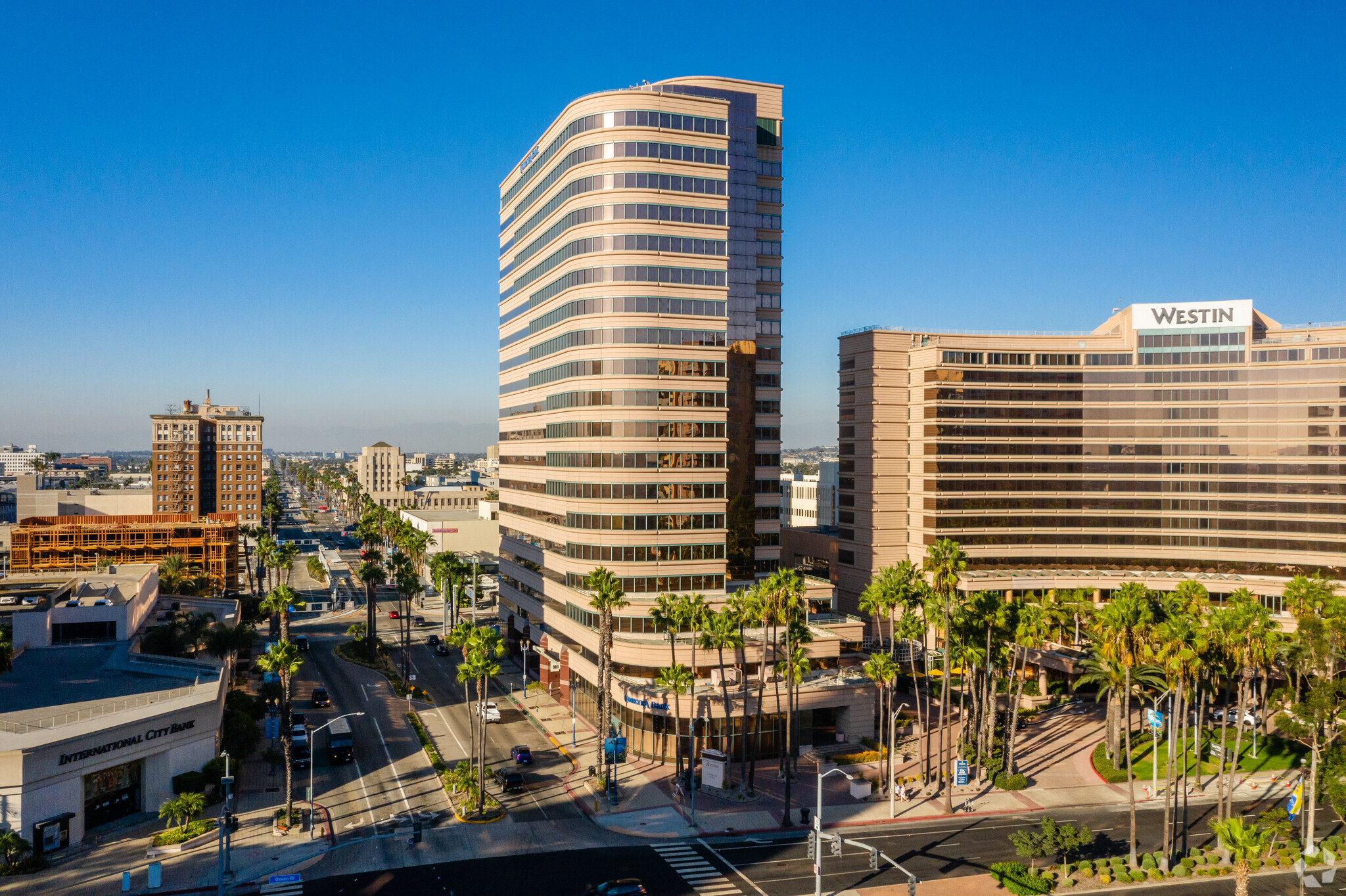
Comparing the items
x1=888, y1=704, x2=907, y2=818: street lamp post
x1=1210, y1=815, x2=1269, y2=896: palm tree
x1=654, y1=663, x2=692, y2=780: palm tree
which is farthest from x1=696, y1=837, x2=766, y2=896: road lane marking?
x1=1210, y1=815, x2=1269, y2=896: palm tree

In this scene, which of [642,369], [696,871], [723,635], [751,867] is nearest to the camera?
[696,871]

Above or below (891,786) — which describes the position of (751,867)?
below

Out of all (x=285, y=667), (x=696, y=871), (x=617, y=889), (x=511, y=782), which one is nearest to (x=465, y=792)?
(x=511, y=782)

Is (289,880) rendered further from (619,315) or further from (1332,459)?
(1332,459)

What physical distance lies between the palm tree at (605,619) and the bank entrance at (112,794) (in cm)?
3471

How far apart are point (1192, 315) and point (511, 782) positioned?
11274cm

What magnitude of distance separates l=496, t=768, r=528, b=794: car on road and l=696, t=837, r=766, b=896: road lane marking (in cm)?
1664

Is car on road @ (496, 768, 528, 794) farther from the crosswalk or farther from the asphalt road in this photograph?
the crosswalk

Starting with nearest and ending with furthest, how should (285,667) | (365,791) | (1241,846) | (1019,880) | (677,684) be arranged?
(1241,846) → (1019,880) → (285,667) → (677,684) → (365,791)

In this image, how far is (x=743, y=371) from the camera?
9950 centimetres

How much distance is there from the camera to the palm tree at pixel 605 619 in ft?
239

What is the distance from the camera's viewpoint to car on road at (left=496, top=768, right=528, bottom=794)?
7056cm

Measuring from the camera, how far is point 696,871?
184ft

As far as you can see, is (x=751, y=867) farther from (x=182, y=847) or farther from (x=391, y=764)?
(x=182, y=847)
